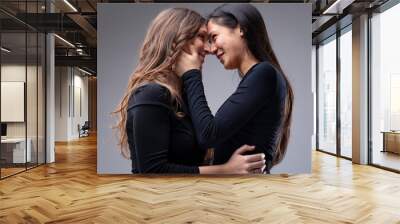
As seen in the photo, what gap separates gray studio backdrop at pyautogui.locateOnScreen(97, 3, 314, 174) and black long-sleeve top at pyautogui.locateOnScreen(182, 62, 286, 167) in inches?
32.8

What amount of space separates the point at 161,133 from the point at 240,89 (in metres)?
1.28

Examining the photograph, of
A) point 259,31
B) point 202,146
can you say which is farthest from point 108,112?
point 259,31

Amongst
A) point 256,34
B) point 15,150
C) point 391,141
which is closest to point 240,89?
Answer: point 256,34

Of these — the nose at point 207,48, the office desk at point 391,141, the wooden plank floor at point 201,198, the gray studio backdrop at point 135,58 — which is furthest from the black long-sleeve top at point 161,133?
the office desk at point 391,141

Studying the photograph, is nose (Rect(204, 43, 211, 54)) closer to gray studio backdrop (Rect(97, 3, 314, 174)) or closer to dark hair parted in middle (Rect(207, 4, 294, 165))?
dark hair parted in middle (Rect(207, 4, 294, 165))

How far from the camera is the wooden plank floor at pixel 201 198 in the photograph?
4.36m

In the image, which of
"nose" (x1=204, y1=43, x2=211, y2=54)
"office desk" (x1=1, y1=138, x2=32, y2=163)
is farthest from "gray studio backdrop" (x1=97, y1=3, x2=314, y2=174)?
"office desk" (x1=1, y1=138, x2=32, y2=163)

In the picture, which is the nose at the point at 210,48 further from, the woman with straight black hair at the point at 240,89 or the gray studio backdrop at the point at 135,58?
the gray studio backdrop at the point at 135,58

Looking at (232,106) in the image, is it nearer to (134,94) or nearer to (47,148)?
(134,94)

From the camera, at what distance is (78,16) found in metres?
8.51

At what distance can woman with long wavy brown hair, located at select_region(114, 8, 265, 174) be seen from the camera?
521cm

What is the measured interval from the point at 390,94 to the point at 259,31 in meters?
3.36

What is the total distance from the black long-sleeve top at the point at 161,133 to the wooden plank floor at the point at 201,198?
1.49 ft

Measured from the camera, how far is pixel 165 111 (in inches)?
204
